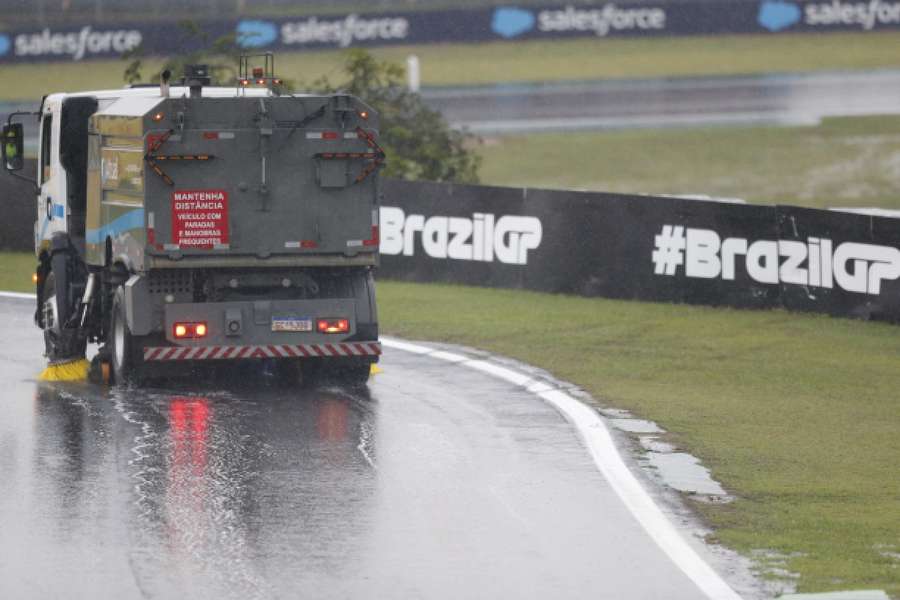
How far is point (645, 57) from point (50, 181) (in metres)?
32.6

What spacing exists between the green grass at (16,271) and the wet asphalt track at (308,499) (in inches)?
370

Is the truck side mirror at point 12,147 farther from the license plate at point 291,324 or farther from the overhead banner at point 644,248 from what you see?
the overhead banner at point 644,248

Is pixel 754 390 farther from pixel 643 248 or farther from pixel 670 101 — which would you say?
pixel 670 101

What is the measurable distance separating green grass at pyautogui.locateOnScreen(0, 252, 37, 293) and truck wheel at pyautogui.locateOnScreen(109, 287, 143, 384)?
884 centimetres

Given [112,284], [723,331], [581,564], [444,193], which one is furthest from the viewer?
[444,193]

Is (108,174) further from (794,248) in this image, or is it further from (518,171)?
(518,171)

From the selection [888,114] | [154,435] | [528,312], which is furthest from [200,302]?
[888,114]

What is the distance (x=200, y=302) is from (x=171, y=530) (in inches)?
239

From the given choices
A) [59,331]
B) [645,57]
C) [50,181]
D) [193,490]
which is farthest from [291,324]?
[645,57]

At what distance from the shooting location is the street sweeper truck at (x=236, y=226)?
15727 mm

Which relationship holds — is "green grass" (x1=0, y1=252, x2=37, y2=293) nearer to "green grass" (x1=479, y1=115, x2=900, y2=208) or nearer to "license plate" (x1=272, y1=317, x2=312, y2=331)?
"license plate" (x1=272, y1=317, x2=312, y2=331)

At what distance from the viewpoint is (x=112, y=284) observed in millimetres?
17203

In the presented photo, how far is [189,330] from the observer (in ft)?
52.3

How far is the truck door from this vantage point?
17.8 meters
